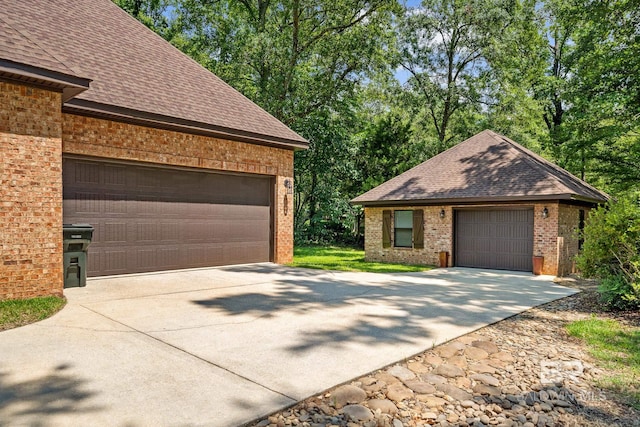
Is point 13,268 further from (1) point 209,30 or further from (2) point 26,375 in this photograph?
(1) point 209,30

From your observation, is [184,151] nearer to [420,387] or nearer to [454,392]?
[420,387]

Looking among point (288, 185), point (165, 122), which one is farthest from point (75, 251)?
point (288, 185)

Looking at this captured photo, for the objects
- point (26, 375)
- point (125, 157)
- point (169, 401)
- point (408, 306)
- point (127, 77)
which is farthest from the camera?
point (127, 77)

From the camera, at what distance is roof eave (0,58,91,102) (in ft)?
19.5

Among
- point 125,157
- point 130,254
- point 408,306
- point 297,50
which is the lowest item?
point 408,306

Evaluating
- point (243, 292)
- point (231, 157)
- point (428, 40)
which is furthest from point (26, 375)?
point (428, 40)

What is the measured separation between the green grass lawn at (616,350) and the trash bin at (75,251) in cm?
784

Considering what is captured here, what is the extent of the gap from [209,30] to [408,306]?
21964mm

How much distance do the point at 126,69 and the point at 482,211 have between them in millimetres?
11289

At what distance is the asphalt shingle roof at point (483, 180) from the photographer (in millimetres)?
12547

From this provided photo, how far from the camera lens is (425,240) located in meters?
14.8

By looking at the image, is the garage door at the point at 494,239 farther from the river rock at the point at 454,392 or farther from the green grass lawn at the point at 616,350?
the river rock at the point at 454,392

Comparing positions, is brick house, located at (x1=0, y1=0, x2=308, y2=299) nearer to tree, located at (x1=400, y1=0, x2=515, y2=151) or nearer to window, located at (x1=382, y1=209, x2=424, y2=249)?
window, located at (x1=382, y1=209, x2=424, y2=249)

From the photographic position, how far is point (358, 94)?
2286 cm
